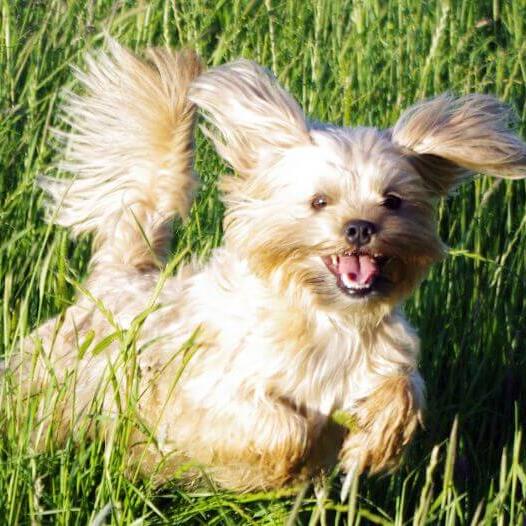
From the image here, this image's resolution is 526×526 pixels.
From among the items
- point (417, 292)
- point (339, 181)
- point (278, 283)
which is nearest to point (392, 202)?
point (339, 181)

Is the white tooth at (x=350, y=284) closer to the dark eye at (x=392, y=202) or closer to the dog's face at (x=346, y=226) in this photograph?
the dog's face at (x=346, y=226)

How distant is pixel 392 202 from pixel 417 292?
1.18 meters

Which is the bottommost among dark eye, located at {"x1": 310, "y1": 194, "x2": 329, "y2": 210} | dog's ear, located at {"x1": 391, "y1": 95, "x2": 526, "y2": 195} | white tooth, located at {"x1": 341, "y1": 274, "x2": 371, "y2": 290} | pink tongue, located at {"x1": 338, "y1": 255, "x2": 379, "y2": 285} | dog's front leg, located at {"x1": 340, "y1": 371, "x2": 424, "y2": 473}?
dog's front leg, located at {"x1": 340, "y1": 371, "x2": 424, "y2": 473}

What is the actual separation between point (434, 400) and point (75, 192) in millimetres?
1293

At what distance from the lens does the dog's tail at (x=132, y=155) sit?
3945 mm

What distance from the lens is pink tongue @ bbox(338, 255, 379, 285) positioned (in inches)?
133

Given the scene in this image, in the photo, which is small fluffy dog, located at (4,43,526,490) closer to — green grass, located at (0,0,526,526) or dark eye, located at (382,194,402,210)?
dark eye, located at (382,194,402,210)

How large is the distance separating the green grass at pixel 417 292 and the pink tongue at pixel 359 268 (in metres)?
0.45

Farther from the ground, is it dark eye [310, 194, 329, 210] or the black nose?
dark eye [310, 194, 329, 210]

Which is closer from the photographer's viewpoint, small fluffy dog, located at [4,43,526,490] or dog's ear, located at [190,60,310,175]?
small fluffy dog, located at [4,43,526,490]

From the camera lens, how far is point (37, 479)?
2898mm

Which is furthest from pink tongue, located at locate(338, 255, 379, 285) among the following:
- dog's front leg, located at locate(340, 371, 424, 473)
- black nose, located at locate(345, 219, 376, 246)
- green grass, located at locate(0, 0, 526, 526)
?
green grass, located at locate(0, 0, 526, 526)

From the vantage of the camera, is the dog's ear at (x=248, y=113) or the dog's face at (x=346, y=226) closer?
the dog's face at (x=346, y=226)

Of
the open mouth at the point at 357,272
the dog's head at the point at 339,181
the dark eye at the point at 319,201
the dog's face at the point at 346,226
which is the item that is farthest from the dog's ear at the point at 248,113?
the open mouth at the point at 357,272
